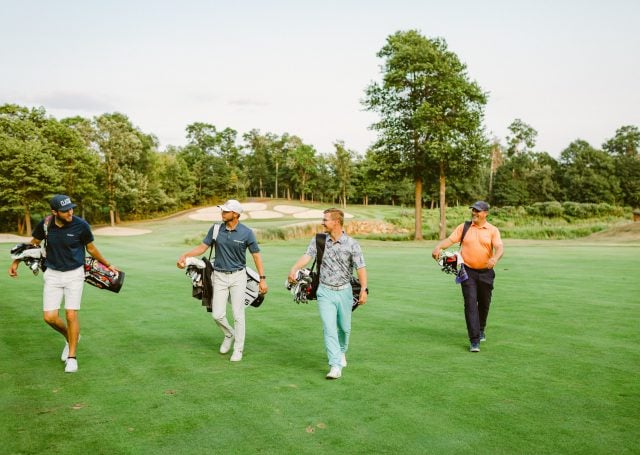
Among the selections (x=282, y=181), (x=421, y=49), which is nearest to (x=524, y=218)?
(x=421, y=49)

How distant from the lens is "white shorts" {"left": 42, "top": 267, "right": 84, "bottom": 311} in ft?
24.3

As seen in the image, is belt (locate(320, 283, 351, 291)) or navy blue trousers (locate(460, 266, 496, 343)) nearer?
belt (locate(320, 283, 351, 291))

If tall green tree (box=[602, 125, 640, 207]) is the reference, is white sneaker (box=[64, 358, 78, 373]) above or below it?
below

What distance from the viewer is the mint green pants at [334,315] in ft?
23.0

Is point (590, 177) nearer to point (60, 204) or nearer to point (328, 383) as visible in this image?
point (328, 383)

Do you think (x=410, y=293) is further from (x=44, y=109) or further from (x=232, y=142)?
(x=232, y=142)

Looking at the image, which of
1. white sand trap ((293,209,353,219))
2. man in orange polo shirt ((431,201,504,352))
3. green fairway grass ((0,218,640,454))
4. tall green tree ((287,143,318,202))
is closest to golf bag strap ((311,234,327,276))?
green fairway grass ((0,218,640,454))

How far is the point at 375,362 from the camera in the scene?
7.73m

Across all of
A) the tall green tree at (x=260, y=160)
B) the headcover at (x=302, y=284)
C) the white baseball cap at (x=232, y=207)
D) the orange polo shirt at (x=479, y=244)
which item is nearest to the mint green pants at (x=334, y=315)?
the headcover at (x=302, y=284)

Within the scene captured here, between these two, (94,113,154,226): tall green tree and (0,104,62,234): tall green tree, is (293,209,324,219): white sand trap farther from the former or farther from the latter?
(0,104,62,234): tall green tree

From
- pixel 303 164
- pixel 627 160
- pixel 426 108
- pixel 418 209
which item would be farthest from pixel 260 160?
pixel 426 108

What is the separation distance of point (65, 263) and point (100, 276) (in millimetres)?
788

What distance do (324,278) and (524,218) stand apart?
188ft

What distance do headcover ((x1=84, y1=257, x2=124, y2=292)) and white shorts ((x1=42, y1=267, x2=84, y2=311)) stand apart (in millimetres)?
473
